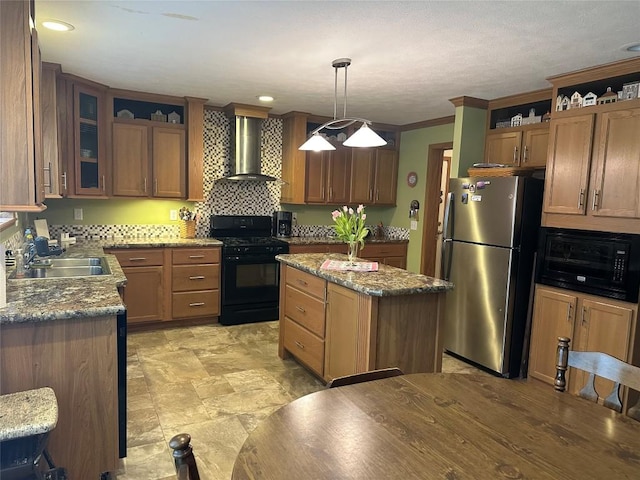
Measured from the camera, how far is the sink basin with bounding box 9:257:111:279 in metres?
2.93

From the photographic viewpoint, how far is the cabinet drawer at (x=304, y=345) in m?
3.19

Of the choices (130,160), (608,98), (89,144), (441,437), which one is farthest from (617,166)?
(89,144)

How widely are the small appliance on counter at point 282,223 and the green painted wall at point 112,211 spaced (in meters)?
1.04

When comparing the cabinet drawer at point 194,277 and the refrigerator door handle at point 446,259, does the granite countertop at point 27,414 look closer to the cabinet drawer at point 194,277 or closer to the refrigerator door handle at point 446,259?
the cabinet drawer at point 194,277

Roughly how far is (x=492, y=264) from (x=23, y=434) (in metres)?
3.28

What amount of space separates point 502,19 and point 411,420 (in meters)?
2.09

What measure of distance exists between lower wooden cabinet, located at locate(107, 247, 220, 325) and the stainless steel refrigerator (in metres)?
2.45

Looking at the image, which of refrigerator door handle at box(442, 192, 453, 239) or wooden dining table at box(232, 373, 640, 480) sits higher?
refrigerator door handle at box(442, 192, 453, 239)

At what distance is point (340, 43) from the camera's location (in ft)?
8.92

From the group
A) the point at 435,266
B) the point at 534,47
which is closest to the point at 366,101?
the point at 534,47

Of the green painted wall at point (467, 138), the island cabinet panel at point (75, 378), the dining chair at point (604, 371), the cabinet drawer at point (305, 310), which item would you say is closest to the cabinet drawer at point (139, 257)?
the cabinet drawer at point (305, 310)

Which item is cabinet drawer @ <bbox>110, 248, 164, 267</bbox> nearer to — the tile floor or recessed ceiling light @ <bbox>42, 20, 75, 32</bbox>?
the tile floor

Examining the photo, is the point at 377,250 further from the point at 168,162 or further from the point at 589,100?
the point at 589,100

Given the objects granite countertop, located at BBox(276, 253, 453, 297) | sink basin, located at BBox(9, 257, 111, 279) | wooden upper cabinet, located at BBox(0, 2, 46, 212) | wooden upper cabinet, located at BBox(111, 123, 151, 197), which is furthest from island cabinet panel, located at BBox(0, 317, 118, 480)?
wooden upper cabinet, located at BBox(111, 123, 151, 197)
